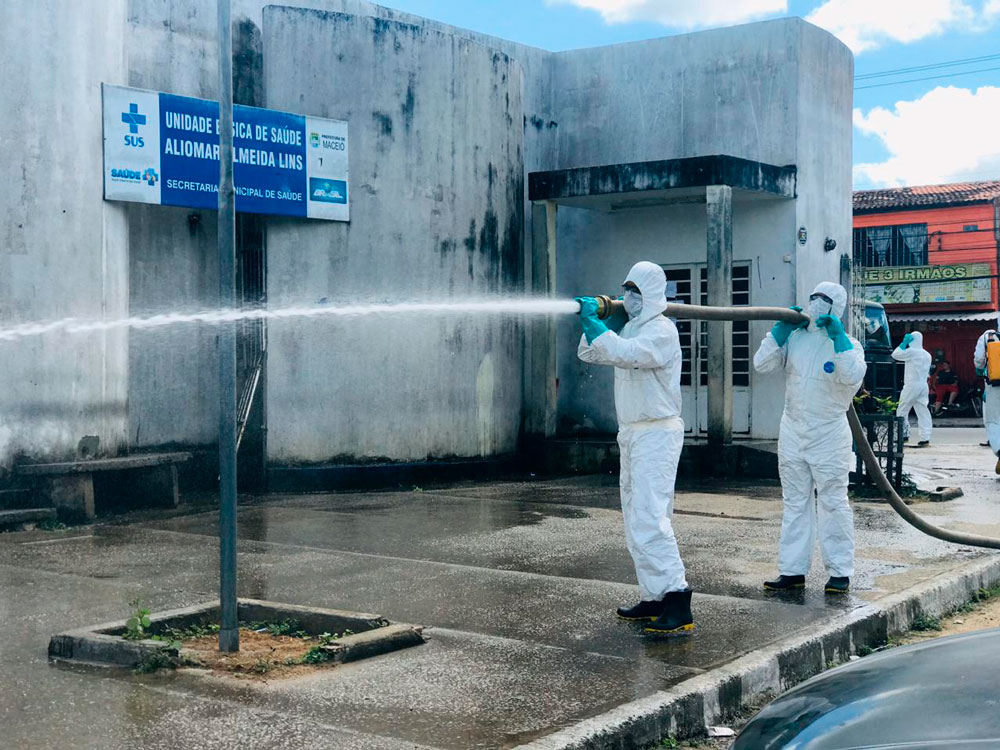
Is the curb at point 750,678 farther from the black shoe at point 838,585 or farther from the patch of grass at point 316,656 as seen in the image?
the patch of grass at point 316,656

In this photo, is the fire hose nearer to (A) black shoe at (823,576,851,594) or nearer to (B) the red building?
(A) black shoe at (823,576,851,594)

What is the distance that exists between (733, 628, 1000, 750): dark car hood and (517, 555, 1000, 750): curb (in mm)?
1381

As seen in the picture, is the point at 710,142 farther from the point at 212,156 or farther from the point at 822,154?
the point at 212,156

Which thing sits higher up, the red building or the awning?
the red building

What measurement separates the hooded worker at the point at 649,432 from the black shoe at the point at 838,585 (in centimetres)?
139

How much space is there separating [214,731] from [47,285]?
6613 millimetres

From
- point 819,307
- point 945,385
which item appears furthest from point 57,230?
point 945,385

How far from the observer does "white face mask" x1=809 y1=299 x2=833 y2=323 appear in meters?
7.46

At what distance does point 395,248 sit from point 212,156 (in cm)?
221

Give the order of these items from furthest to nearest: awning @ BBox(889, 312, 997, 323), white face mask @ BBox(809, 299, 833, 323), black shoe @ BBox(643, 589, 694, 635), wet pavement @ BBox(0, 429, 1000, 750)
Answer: awning @ BBox(889, 312, 997, 323), white face mask @ BBox(809, 299, 833, 323), black shoe @ BBox(643, 589, 694, 635), wet pavement @ BBox(0, 429, 1000, 750)

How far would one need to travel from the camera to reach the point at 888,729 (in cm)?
264

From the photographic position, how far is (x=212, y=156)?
37.8ft

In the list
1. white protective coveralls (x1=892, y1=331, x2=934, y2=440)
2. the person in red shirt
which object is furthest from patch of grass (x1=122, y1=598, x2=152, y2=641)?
the person in red shirt

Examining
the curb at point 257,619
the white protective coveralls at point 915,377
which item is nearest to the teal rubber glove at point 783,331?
the curb at point 257,619
